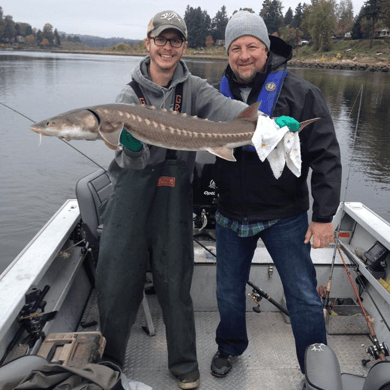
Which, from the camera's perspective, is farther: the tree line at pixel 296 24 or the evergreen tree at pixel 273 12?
the evergreen tree at pixel 273 12

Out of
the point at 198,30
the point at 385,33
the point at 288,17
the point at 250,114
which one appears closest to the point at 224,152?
the point at 250,114

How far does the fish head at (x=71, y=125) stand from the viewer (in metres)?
1.97

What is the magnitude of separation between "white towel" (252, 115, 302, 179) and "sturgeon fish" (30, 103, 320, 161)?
0.09 meters

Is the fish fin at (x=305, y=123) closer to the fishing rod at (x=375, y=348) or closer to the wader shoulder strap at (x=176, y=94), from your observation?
the wader shoulder strap at (x=176, y=94)

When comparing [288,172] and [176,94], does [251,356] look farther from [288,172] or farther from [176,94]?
[176,94]

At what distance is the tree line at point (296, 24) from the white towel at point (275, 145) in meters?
70.8

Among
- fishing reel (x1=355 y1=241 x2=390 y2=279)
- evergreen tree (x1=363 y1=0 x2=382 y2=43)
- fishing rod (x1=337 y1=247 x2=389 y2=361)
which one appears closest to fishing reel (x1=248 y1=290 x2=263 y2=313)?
fishing rod (x1=337 y1=247 x2=389 y2=361)

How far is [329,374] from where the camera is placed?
1745 millimetres

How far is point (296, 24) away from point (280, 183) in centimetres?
11514

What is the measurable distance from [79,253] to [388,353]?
2.35 metres

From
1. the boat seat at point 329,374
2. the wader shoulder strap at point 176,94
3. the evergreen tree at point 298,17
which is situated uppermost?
the evergreen tree at point 298,17

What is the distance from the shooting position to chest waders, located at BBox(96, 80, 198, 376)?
2.37 metres

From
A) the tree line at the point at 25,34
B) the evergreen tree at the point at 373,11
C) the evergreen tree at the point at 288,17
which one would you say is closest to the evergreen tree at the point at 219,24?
the evergreen tree at the point at 288,17

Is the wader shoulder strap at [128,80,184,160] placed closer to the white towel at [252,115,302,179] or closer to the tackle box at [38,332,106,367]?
the white towel at [252,115,302,179]
